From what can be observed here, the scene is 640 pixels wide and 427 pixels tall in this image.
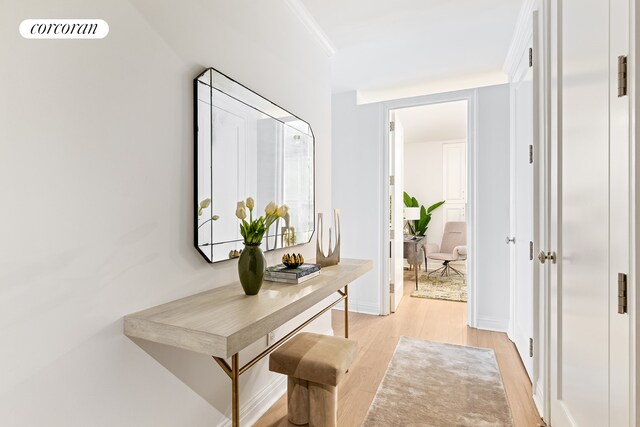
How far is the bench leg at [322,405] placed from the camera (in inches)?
62.8

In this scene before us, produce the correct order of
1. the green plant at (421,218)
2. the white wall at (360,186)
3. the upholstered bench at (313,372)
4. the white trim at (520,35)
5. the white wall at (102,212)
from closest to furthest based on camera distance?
the white wall at (102,212) < the upholstered bench at (313,372) < the white trim at (520,35) < the white wall at (360,186) < the green plant at (421,218)

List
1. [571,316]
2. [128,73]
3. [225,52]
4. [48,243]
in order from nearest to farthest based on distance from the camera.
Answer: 1. [48,243]
2. [128,73]
3. [571,316]
4. [225,52]

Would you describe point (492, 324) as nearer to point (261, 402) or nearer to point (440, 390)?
point (440, 390)

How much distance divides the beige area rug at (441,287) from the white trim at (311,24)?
123 inches

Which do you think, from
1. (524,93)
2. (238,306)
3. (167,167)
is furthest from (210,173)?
(524,93)

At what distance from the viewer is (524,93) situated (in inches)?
92.2

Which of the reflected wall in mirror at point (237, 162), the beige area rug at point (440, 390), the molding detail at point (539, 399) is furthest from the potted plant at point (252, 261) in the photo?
the molding detail at point (539, 399)

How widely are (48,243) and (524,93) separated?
9.11 ft

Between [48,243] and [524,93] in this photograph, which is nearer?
[48,243]

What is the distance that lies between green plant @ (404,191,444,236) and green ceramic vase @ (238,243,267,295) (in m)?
5.03

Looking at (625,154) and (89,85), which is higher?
(89,85)

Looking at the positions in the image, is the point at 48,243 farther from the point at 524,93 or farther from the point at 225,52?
the point at 524,93

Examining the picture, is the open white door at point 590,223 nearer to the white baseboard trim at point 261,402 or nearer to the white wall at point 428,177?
the white baseboard trim at point 261,402

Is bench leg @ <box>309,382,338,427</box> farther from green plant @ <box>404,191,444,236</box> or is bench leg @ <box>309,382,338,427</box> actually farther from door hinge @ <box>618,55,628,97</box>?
green plant @ <box>404,191,444,236</box>
